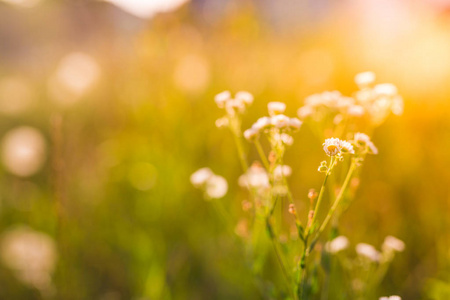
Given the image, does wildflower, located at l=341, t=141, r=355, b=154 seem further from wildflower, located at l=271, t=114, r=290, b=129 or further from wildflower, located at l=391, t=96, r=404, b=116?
wildflower, located at l=391, t=96, r=404, b=116

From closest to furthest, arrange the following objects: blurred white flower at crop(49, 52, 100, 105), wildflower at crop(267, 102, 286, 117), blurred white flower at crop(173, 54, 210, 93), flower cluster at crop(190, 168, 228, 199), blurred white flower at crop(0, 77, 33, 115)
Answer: wildflower at crop(267, 102, 286, 117), flower cluster at crop(190, 168, 228, 199), blurred white flower at crop(173, 54, 210, 93), blurred white flower at crop(49, 52, 100, 105), blurred white flower at crop(0, 77, 33, 115)

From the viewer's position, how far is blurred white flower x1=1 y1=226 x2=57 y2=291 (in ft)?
7.52

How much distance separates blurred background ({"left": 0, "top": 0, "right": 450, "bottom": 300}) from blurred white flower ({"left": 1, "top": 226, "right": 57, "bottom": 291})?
1 cm

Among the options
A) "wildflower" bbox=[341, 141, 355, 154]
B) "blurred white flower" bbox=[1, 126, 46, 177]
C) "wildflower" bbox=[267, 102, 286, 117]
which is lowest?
"wildflower" bbox=[341, 141, 355, 154]

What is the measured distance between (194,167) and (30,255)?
3.61 feet

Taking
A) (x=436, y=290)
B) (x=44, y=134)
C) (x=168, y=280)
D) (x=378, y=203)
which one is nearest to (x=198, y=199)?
(x=168, y=280)

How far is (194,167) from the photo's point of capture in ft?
8.89

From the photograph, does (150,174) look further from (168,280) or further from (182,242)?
(168,280)

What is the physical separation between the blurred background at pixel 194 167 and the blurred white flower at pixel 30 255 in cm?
1

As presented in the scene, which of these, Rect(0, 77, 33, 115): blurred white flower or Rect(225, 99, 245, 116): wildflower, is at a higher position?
Rect(0, 77, 33, 115): blurred white flower

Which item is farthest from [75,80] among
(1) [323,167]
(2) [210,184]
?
(1) [323,167]

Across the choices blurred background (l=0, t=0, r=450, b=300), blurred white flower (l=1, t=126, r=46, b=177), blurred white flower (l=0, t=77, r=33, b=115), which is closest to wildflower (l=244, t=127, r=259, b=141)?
blurred background (l=0, t=0, r=450, b=300)

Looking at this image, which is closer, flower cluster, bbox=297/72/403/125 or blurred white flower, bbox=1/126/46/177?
flower cluster, bbox=297/72/403/125

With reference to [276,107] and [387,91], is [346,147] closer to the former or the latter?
[276,107]
